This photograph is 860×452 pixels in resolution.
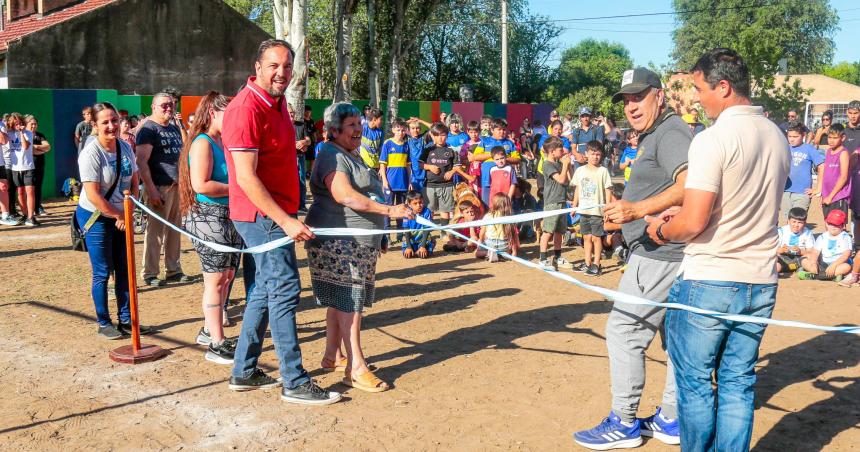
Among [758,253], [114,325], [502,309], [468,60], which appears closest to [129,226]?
[114,325]

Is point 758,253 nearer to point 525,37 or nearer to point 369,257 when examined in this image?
point 369,257

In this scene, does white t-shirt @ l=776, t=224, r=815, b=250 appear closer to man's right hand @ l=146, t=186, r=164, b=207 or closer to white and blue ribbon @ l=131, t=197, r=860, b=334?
white and blue ribbon @ l=131, t=197, r=860, b=334

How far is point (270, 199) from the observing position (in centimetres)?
461

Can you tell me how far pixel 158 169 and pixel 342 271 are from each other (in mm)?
3665

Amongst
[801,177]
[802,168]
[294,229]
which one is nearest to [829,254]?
[801,177]

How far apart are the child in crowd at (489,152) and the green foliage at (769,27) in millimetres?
51000

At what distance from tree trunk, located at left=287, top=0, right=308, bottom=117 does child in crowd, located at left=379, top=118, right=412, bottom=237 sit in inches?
210

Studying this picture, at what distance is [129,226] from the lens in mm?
5797

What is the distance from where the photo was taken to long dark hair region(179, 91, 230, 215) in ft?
19.1

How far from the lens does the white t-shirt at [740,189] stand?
339 cm

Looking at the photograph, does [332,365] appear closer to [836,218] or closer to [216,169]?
[216,169]

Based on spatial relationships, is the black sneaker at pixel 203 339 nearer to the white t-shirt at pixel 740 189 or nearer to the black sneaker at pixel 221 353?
the black sneaker at pixel 221 353

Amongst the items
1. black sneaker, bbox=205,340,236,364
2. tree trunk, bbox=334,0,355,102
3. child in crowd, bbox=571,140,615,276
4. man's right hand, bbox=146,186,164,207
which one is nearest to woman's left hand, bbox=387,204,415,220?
black sneaker, bbox=205,340,236,364

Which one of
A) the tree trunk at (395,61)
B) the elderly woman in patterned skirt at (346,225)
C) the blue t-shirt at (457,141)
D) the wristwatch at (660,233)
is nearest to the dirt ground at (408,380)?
the elderly woman in patterned skirt at (346,225)
